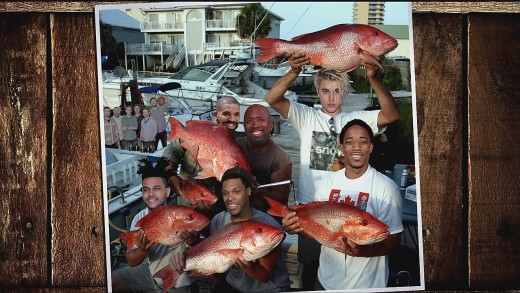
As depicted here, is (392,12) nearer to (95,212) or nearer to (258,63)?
(258,63)

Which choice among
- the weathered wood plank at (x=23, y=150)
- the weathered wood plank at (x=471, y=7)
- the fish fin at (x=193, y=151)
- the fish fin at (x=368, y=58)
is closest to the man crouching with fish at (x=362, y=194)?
the fish fin at (x=368, y=58)

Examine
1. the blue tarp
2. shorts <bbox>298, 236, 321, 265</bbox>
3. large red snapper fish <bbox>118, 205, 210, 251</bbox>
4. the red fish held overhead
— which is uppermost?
the blue tarp

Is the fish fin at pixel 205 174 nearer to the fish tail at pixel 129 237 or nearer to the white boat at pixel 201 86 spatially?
the white boat at pixel 201 86

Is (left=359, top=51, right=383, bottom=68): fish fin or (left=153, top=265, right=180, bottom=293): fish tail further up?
(left=359, top=51, right=383, bottom=68): fish fin

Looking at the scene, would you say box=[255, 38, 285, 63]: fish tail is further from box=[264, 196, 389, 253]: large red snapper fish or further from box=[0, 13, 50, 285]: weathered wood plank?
box=[0, 13, 50, 285]: weathered wood plank

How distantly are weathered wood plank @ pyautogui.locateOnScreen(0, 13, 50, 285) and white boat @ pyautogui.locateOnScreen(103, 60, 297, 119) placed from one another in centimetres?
Result: 33

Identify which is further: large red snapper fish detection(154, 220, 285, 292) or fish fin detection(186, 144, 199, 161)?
fish fin detection(186, 144, 199, 161)

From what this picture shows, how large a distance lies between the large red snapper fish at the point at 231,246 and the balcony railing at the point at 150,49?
78 centimetres

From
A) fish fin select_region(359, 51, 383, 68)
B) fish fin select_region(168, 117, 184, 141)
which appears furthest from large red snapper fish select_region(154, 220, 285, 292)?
fish fin select_region(359, 51, 383, 68)

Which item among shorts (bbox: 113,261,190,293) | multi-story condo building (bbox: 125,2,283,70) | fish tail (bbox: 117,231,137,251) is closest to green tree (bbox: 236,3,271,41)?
multi-story condo building (bbox: 125,2,283,70)

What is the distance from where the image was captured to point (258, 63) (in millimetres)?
2219

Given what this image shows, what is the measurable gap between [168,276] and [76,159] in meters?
0.65

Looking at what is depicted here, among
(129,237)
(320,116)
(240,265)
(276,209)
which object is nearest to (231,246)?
(240,265)

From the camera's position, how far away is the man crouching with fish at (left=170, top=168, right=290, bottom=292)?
7.41 ft
